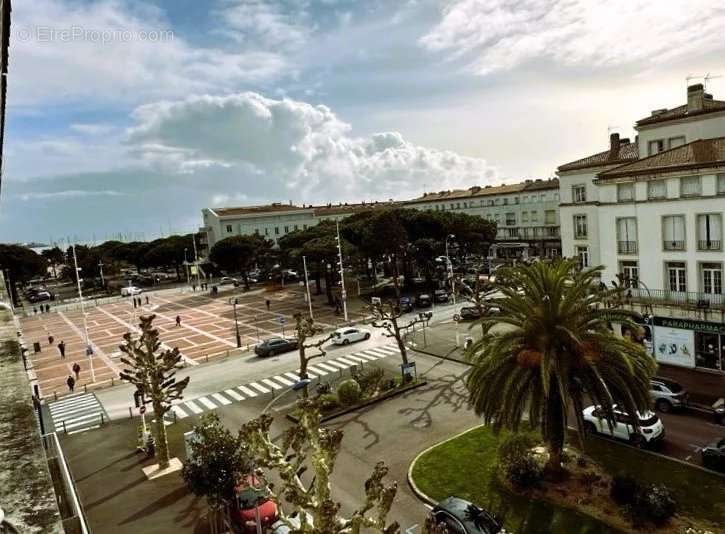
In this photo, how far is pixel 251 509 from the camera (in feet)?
62.1

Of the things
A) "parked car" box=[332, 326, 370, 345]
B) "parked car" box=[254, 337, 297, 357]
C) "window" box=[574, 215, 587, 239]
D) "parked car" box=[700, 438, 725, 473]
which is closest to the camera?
"parked car" box=[700, 438, 725, 473]

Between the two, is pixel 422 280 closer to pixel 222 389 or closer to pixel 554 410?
pixel 222 389

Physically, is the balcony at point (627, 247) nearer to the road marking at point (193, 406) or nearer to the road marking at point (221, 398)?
the road marking at point (221, 398)

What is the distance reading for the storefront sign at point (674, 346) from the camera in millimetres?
30656

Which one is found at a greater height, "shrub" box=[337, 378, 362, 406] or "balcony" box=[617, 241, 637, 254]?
"balcony" box=[617, 241, 637, 254]

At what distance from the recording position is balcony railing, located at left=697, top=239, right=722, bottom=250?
95.7ft

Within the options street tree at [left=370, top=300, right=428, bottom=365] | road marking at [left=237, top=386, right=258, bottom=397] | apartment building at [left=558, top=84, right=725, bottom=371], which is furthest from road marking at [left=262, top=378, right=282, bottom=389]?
apartment building at [left=558, top=84, right=725, bottom=371]

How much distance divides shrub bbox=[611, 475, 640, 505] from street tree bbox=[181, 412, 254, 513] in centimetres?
1215

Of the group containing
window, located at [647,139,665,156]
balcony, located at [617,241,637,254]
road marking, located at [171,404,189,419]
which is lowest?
road marking, located at [171,404,189,419]

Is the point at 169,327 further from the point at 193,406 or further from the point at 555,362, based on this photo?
the point at 555,362

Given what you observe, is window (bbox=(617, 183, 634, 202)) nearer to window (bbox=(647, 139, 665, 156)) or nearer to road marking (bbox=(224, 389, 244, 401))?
window (bbox=(647, 139, 665, 156))

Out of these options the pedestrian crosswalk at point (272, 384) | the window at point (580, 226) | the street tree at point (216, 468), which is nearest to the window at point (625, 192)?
the window at point (580, 226)

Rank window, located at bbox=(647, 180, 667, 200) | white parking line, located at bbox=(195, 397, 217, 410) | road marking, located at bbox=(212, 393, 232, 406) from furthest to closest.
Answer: road marking, located at bbox=(212, 393, 232, 406), white parking line, located at bbox=(195, 397, 217, 410), window, located at bbox=(647, 180, 667, 200)

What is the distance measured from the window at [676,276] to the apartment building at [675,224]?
5 cm
